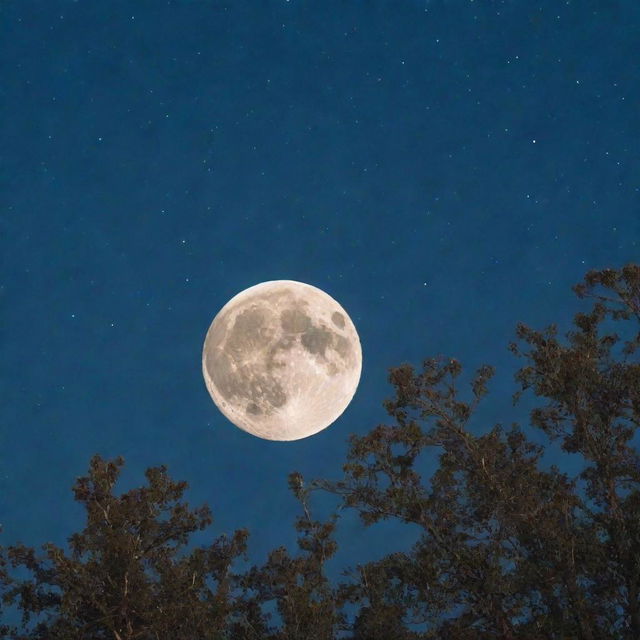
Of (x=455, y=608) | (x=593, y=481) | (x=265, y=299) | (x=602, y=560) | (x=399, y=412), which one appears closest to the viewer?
(x=602, y=560)

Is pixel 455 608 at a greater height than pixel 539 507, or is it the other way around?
pixel 539 507

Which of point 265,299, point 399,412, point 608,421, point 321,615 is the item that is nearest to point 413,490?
point 399,412

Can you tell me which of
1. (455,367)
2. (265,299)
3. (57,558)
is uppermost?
(265,299)

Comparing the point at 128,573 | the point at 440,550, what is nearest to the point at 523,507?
the point at 440,550

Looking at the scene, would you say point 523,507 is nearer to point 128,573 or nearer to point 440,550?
point 440,550

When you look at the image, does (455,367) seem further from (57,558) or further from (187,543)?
(57,558)

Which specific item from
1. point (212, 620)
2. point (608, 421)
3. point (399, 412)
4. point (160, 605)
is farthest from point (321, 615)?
point (608, 421)

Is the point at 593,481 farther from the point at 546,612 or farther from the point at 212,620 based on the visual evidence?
the point at 212,620

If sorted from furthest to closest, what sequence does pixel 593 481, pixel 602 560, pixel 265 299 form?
pixel 265 299, pixel 593 481, pixel 602 560

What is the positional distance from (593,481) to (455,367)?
190 inches

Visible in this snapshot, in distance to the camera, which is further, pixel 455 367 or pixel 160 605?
pixel 455 367

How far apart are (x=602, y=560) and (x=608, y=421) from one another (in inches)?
153

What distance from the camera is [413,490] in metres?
18.0

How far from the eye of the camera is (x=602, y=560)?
15.2 meters
